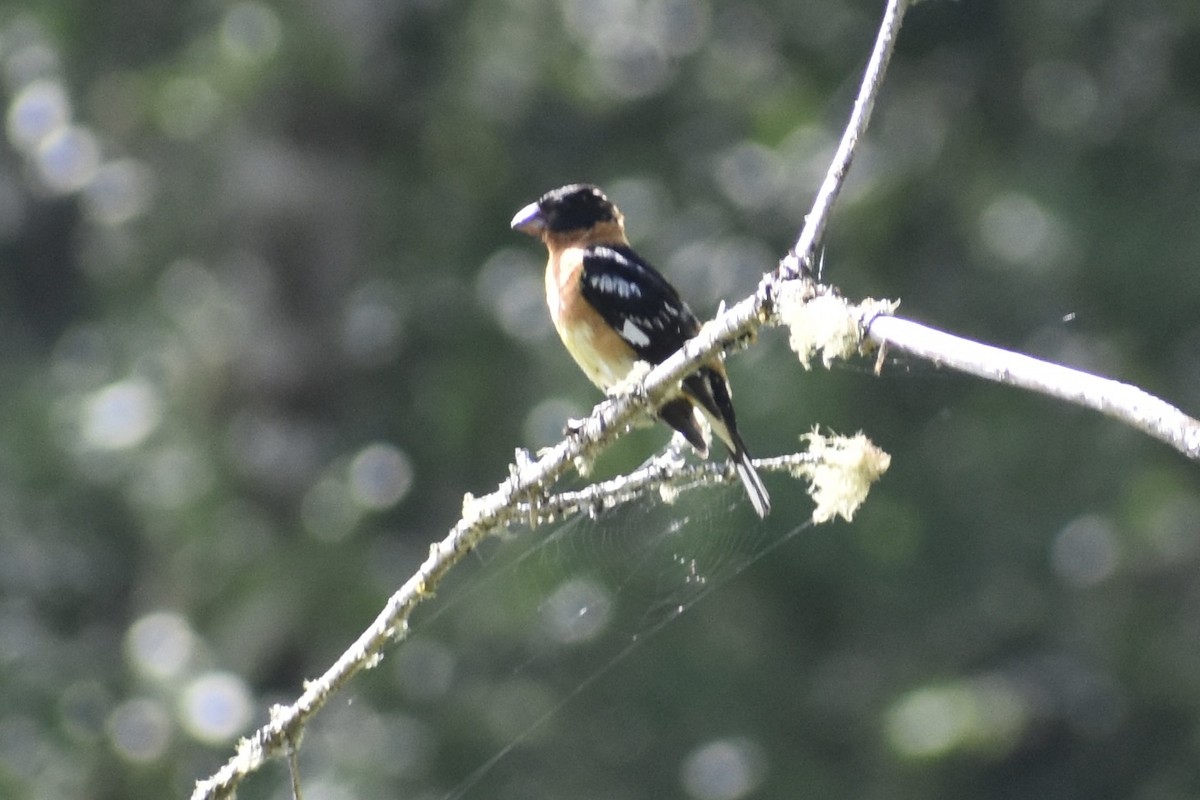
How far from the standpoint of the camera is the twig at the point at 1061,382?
4.44 ft

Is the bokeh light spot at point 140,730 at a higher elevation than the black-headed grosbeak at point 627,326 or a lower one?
higher

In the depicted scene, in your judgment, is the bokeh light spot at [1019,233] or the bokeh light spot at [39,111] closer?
the bokeh light spot at [1019,233]

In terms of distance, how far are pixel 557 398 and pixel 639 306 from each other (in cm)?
473

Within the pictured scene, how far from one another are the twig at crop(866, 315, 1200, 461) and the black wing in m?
2.48

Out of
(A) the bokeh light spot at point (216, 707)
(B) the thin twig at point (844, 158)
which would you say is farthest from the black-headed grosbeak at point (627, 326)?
(A) the bokeh light spot at point (216, 707)

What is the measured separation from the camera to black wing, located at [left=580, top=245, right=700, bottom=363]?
4.27m

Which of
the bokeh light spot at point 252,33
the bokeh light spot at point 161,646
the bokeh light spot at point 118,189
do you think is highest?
the bokeh light spot at point 118,189

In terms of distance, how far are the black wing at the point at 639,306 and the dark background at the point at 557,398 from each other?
2406 mm

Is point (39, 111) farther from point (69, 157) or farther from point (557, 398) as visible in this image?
point (557, 398)

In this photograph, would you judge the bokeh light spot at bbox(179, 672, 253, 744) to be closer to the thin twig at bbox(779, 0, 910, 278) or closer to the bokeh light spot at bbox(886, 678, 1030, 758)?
the bokeh light spot at bbox(886, 678, 1030, 758)

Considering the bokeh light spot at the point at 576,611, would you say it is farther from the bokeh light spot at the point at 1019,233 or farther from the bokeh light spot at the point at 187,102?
the bokeh light spot at the point at 187,102

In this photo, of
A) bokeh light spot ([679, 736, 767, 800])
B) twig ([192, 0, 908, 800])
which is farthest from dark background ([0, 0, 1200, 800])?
twig ([192, 0, 908, 800])

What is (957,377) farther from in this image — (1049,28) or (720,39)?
(720,39)

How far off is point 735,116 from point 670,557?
17.2 ft
